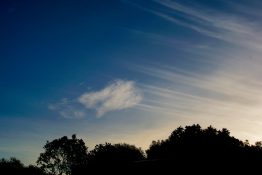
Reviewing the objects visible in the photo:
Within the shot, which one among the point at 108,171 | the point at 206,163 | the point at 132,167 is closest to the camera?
the point at 206,163

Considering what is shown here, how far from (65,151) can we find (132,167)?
65129mm

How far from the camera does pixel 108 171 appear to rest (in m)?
47.1

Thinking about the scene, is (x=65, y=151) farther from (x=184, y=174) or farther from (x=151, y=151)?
(x=184, y=174)

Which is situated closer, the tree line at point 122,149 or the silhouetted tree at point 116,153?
the tree line at point 122,149

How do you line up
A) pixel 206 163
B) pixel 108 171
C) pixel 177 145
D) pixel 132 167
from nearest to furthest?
pixel 206 163 < pixel 132 167 < pixel 108 171 < pixel 177 145

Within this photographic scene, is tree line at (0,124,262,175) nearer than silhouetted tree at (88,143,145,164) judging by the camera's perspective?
Yes

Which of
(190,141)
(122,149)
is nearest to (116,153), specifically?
(122,149)

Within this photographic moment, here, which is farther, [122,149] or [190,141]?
[122,149]

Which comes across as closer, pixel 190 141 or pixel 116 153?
pixel 190 141

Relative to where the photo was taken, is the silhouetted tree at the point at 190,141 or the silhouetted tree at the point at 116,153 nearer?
the silhouetted tree at the point at 190,141

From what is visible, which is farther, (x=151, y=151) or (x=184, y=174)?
(x=151, y=151)

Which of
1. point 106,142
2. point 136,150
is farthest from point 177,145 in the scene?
point 106,142

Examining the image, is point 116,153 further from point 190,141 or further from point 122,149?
point 190,141

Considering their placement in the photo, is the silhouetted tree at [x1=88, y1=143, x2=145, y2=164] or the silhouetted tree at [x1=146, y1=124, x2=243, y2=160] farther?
the silhouetted tree at [x1=88, y1=143, x2=145, y2=164]
